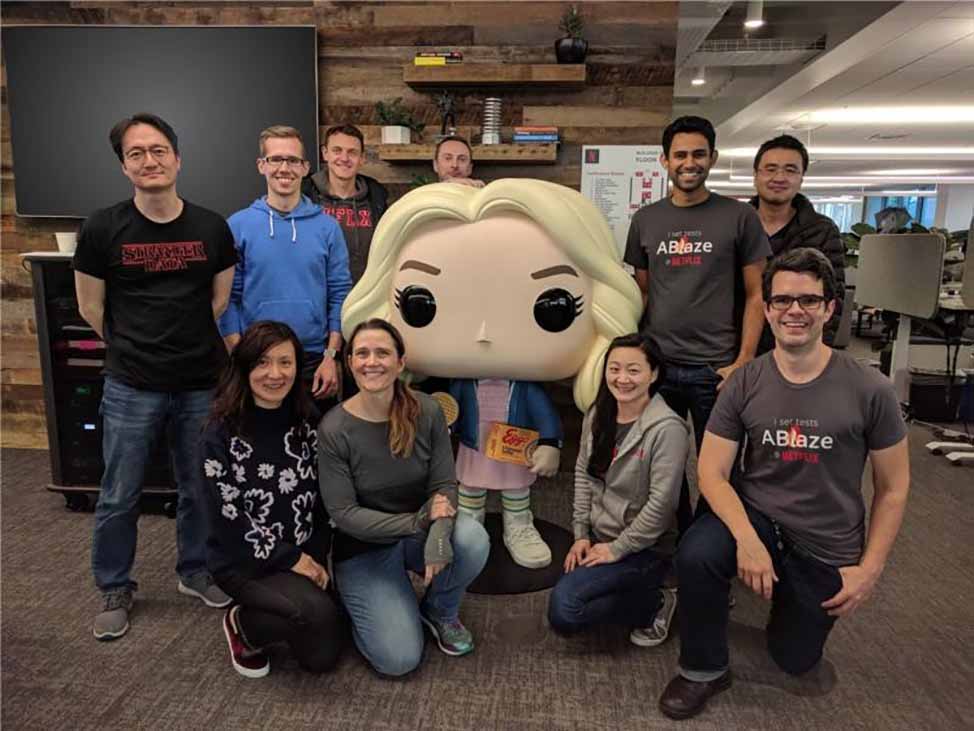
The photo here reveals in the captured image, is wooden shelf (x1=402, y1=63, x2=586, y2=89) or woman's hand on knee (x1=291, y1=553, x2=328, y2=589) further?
wooden shelf (x1=402, y1=63, x2=586, y2=89)

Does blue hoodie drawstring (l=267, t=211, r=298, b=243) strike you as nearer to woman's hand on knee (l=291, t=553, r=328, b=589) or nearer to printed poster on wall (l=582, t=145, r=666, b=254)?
woman's hand on knee (l=291, t=553, r=328, b=589)

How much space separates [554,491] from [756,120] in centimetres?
725

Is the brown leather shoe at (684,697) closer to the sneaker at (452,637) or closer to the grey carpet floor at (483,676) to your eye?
the grey carpet floor at (483,676)

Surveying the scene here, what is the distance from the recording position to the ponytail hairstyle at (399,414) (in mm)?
1812

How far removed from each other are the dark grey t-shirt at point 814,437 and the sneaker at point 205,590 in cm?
146

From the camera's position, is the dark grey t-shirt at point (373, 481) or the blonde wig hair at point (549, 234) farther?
the blonde wig hair at point (549, 234)

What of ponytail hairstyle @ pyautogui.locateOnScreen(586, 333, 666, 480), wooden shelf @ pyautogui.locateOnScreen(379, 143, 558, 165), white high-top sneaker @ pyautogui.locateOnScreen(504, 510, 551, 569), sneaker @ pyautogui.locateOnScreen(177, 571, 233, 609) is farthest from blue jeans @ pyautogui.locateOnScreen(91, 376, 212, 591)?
wooden shelf @ pyautogui.locateOnScreen(379, 143, 558, 165)

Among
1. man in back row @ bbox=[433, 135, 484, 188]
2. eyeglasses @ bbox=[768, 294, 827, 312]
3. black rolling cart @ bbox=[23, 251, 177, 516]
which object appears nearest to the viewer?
eyeglasses @ bbox=[768, 294, 827, 312]

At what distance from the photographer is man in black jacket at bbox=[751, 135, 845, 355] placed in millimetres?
2119

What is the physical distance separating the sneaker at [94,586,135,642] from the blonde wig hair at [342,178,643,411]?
0.98 meters

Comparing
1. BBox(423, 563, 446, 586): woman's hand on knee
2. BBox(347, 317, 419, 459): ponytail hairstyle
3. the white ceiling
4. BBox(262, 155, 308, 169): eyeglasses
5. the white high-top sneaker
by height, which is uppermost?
the white ceiling

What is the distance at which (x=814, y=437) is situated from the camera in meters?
1.64

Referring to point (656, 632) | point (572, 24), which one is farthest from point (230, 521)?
point (572, 24)

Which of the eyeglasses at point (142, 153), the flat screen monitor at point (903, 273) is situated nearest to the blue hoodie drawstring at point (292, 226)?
the eyeglasses at point (142, 153)
